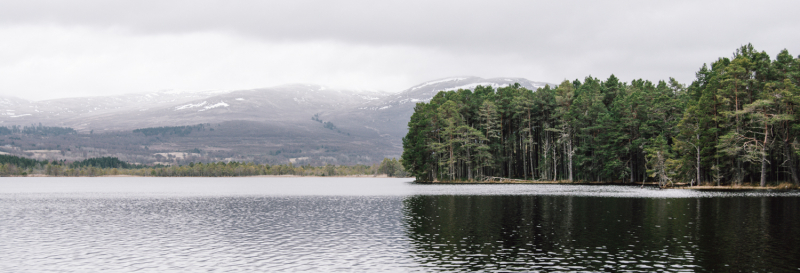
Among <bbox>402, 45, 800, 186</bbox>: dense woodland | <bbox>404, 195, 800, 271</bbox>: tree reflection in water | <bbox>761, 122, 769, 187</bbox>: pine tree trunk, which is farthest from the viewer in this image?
<bbox>402, 45, 800, 186</bbox>: dense woodland

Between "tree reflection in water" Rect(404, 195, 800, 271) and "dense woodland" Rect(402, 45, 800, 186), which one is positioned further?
"dense woodland" Rect(402, 45, 800, 186)

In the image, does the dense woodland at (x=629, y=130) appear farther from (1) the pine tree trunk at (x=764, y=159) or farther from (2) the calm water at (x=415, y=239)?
(2) the calm water at (x=415, y=239)

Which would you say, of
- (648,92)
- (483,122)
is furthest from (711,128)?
(483,122)

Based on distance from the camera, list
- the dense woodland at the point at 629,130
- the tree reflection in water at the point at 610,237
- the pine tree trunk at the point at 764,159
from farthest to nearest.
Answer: the dense woodland at the point at 629,130, the pine tree trunk at the point at 764,159, the tree reflection in water at the point at 610,237

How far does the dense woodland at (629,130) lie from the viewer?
87.5m

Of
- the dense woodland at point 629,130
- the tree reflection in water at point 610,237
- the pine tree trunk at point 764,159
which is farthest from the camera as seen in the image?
the dense woodland at point 629,130

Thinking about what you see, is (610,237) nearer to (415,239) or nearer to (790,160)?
(415,239)

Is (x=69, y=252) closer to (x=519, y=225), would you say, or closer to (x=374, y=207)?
(x=519, y=225)

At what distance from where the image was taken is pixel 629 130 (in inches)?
4636

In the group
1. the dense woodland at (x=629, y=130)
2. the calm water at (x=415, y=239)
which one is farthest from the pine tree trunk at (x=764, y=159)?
the calm water at (x=415, y=239)

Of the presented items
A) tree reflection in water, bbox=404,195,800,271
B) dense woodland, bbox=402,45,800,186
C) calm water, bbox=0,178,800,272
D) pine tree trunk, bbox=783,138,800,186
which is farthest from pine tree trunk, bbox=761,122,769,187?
calm water, bbox=0,178,800,272

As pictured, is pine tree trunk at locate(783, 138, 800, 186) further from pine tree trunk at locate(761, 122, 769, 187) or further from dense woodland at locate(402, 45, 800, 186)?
pine tree trunk at locate(761, 122, 769, 187)

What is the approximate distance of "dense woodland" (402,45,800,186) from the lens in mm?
87500

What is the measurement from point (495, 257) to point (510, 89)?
4721 inches
